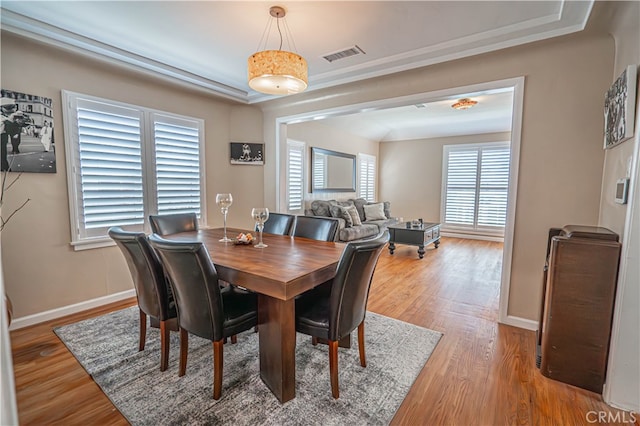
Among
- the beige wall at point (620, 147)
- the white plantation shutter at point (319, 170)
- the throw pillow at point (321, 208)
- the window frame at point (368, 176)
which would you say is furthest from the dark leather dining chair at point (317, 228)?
the window frame at point (368, 176)

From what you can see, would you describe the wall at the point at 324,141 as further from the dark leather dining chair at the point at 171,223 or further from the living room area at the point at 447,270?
the dark leather dining chair at the point at 171,223

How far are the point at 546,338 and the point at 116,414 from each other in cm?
269

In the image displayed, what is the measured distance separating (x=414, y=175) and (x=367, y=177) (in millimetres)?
1209

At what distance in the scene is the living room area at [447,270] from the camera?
5.74 ft

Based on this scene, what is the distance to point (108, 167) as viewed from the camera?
3115mm

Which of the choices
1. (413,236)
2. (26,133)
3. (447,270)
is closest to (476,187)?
(413,236)

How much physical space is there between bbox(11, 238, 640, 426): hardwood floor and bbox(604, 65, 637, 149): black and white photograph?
1623 millimetres

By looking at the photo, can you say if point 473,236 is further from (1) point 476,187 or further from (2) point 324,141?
(2) point 324,141

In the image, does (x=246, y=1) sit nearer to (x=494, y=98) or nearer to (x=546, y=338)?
(x=546, y=338)

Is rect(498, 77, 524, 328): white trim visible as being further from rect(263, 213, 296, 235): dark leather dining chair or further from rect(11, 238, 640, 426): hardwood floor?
rect(263, 213, 296, 235): dark leather dining chair

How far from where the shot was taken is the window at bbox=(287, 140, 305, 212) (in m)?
5.35

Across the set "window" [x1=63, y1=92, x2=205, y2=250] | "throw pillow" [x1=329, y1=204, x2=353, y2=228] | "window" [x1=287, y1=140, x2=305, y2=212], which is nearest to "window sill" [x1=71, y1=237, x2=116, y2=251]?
"window" [x1=63, y1=92, x2=205, y2=250]

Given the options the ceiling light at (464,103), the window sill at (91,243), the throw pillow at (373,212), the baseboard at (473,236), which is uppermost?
the ceiling light at (464,103)

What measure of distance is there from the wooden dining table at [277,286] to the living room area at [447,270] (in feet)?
1.08
